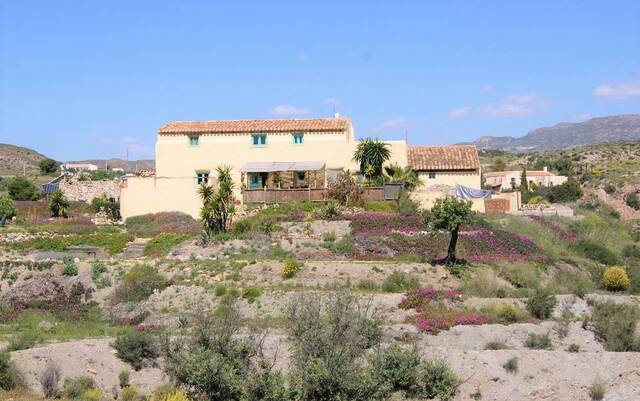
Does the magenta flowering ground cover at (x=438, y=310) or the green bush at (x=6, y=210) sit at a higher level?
the green bush at (x=6, y=210)

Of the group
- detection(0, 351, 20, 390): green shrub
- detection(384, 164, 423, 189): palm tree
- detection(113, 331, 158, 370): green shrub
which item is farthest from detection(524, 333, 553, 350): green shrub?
detection(384, 164, 423, 189): palm tree

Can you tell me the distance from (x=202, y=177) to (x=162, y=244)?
10023mm

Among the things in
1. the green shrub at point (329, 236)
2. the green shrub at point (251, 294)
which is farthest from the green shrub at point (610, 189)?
the green shrub at point (251, 294)

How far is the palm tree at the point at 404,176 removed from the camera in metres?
50.3

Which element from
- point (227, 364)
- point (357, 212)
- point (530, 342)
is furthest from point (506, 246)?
point (227, 364)

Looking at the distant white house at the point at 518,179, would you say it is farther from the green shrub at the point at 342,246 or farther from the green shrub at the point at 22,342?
the green shrub at the point at 22,342

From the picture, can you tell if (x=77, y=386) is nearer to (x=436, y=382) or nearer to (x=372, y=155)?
(x=436, y=382)

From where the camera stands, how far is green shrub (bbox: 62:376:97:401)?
24266mm

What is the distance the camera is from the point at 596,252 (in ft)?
Result: 144

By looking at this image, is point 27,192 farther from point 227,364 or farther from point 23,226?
point 227,364

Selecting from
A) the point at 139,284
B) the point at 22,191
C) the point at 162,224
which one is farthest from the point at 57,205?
the point at 139,284

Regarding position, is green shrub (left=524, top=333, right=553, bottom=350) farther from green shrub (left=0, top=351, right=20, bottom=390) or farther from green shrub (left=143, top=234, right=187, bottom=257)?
green shrub (left=143, top=234, right=187, bottom=257)

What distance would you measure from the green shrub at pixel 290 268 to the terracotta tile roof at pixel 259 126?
17413mm

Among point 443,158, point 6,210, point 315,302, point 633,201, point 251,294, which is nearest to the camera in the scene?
point 315,302
